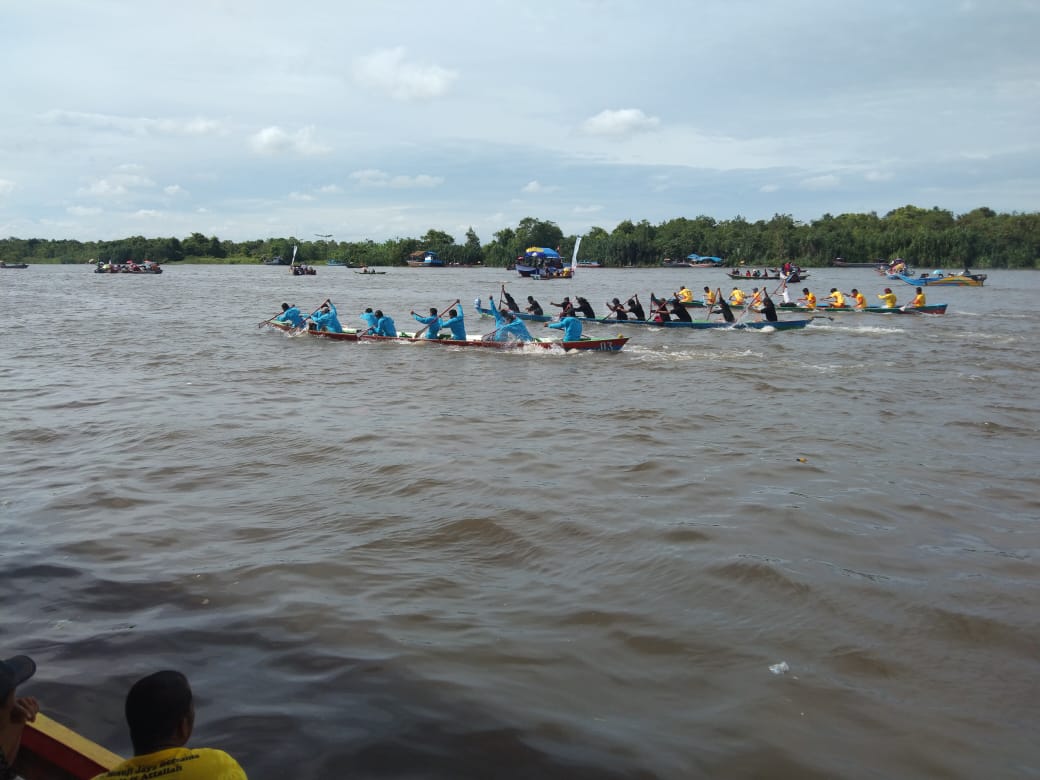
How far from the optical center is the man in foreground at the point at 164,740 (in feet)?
7.48

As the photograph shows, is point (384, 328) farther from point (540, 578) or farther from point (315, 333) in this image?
point (540, 578)

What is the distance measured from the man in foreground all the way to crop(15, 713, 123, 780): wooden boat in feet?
1.09

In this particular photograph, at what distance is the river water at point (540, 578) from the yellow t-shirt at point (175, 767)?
1.44 meters

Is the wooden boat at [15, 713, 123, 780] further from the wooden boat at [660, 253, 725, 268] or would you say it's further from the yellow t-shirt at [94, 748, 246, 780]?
the wooden boat at [660, 253, 725, 268]

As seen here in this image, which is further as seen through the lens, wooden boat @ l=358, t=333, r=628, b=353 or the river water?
wooden boat @ l=358, t=333, r=628, b=353

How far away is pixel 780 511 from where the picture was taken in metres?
7.41

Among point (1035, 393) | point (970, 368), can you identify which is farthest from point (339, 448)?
point (970, 368)

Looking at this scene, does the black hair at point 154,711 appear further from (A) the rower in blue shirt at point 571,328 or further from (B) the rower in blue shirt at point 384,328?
(B) the rower in blue shirt at point 384,328

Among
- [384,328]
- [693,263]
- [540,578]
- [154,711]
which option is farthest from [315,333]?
[693,263]

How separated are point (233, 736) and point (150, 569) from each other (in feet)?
8.41

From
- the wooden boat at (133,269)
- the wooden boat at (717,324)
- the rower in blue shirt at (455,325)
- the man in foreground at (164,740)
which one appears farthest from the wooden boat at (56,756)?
the wooden boat at (133,269)

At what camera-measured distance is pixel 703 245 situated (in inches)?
4077

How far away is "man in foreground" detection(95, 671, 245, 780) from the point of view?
2.28 metres

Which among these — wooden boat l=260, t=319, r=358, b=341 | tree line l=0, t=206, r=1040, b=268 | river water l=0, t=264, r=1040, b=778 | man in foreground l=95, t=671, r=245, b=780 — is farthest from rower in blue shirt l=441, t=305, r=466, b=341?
tree line l=0, t=206, r=1040, b=268
